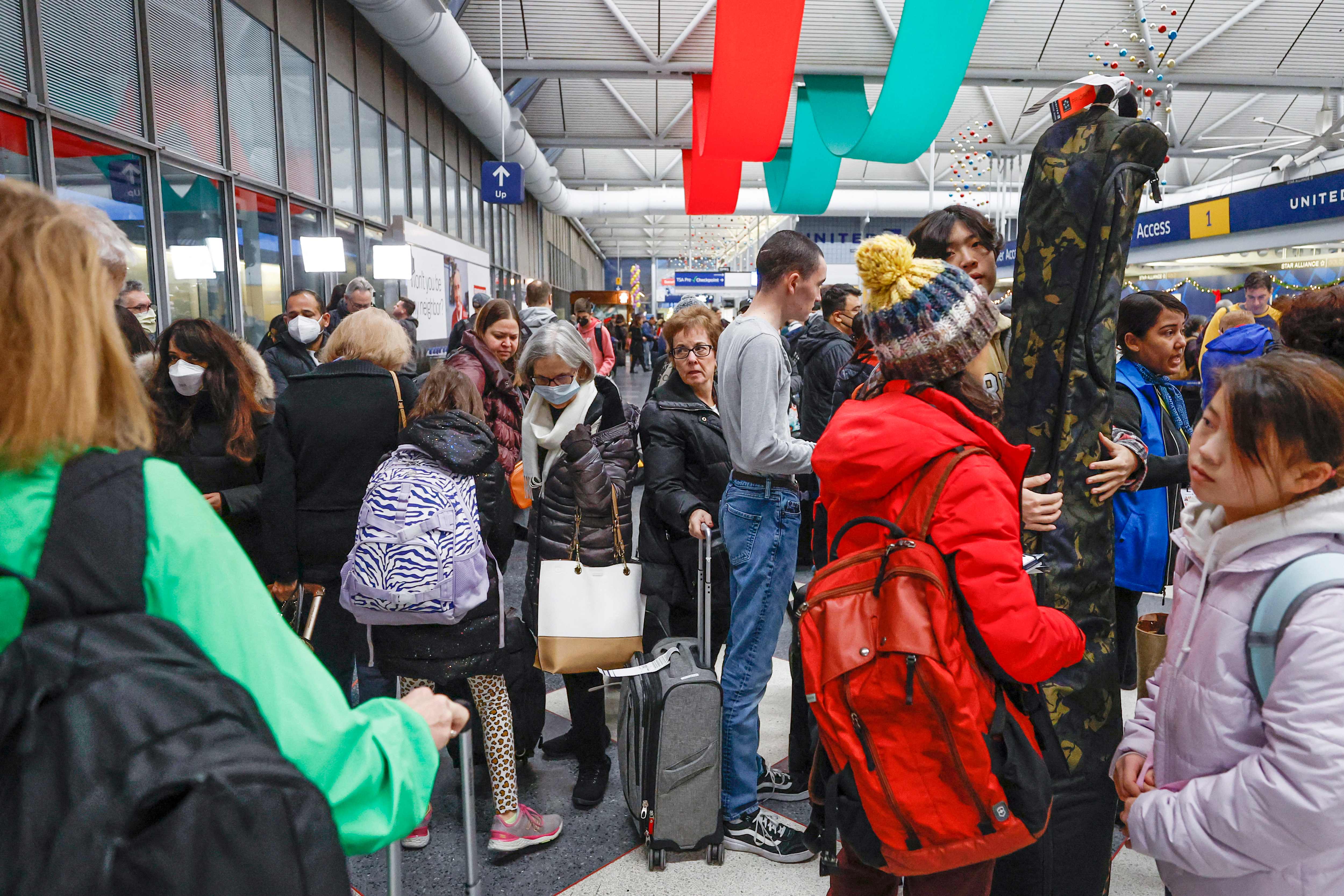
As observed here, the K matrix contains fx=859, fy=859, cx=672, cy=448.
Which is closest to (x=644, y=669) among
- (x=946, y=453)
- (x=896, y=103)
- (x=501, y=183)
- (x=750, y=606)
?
(x=750, y=606)

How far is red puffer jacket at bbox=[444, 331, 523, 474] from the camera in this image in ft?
12.7

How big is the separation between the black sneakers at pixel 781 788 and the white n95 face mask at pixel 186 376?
90.4 inches

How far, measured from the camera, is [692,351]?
9.73 ft

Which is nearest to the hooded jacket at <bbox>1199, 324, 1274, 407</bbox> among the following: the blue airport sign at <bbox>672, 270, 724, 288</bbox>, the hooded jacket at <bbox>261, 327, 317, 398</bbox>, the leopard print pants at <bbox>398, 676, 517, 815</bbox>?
the leopard print pants at <bbox>398, 676, 517, 815</bbox>

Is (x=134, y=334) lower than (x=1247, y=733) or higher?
higher

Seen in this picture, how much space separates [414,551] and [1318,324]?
2.50 m

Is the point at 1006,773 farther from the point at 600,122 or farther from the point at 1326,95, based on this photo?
the point at 1326,95

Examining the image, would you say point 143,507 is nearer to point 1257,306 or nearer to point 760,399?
point 760,399

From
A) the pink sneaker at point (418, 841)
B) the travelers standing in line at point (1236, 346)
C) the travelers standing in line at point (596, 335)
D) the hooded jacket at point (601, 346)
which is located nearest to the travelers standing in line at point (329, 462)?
the pink sneaker at point (418, 841)

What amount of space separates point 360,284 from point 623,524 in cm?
363

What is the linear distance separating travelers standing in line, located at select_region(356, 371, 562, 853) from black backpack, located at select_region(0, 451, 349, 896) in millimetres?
1680

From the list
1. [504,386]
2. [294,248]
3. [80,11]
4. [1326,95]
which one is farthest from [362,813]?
[1326,95]

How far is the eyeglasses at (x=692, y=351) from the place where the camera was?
2.96 metres

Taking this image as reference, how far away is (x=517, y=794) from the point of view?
114 inches
